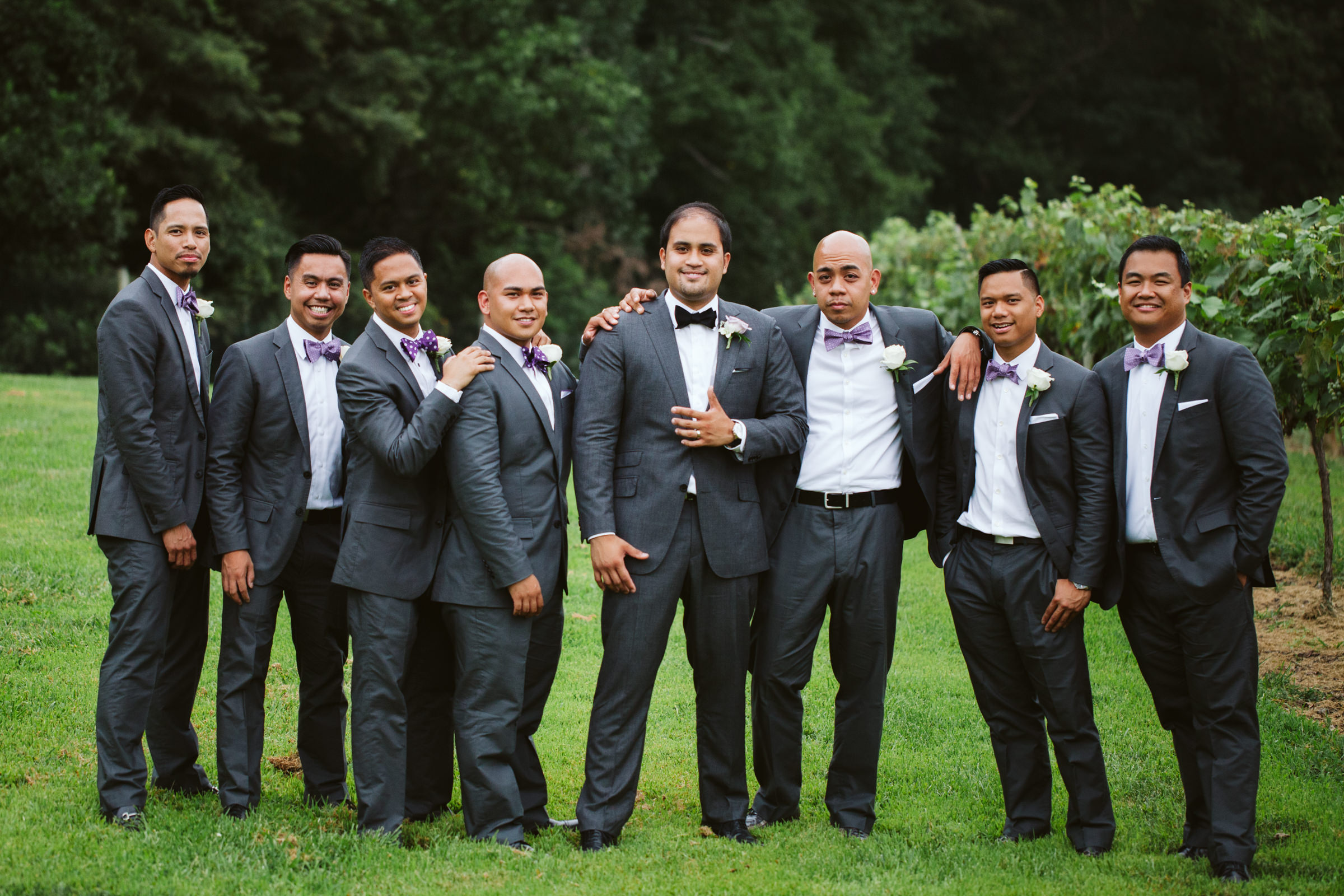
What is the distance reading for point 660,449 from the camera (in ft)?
16.1

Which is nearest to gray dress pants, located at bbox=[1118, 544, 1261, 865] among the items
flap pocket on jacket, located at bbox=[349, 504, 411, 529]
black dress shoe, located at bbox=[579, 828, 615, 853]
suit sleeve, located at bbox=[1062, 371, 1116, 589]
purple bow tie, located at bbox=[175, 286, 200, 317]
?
suit sleeve, located at bbox=[1062, 371, 1116, 589]

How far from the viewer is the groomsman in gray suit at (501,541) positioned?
4684 mm

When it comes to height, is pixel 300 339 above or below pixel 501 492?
above

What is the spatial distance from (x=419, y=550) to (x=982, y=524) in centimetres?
234

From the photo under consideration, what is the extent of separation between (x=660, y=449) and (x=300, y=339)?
1.66 metres

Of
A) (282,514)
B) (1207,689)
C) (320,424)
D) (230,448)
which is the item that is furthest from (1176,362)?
(230,448)

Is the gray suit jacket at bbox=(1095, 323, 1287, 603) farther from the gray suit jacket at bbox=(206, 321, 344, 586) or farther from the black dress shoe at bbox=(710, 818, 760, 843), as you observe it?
the gray suit jacket at bbox=(206, 321, 344, 586)

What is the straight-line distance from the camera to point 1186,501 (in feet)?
15.4

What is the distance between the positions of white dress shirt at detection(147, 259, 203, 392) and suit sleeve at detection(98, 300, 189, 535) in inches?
7.4

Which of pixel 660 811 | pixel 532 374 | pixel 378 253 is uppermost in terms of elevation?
pixel 378 253

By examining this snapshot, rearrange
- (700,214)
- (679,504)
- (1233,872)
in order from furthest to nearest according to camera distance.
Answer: (700,214) → (679,504) → (1233,872)

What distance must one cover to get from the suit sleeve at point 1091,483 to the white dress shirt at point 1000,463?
0.20 m

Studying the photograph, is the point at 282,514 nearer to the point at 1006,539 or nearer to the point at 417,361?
the point at 417,361

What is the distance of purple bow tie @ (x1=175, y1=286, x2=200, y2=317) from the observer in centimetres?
505
